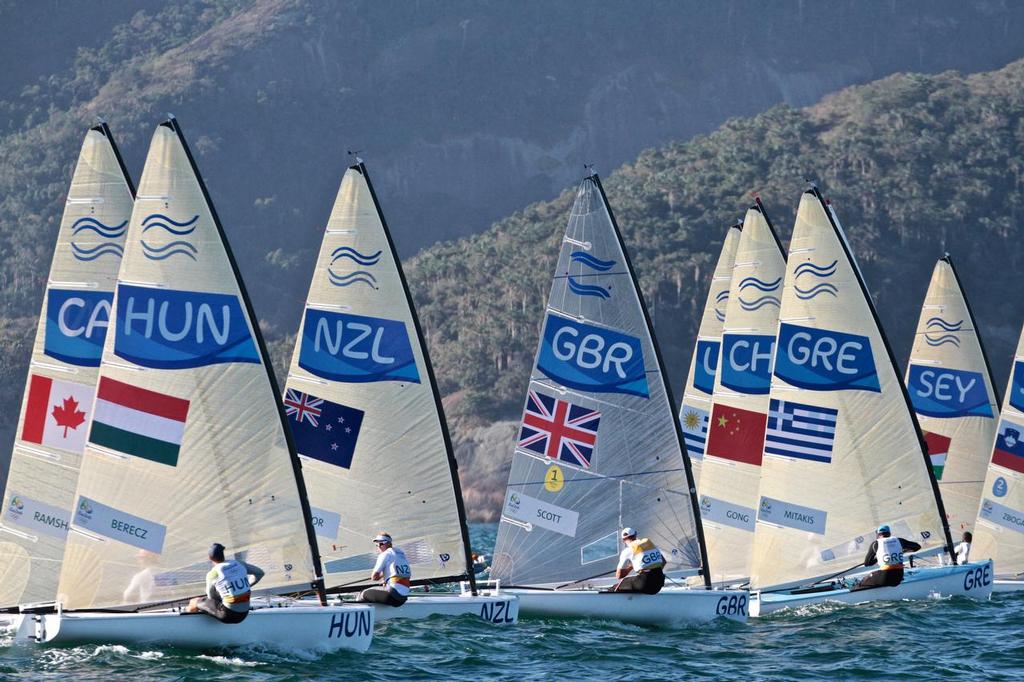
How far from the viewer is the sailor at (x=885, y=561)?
92.7 feet

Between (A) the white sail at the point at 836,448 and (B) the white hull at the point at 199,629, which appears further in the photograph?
(A) the white sail at the point at 836,448

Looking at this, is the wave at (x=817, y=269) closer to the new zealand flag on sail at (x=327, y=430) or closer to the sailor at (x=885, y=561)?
the sailor at (x=885, y=561)

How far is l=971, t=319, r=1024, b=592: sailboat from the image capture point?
112 feet

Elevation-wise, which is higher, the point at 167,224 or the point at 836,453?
the point at 167,224

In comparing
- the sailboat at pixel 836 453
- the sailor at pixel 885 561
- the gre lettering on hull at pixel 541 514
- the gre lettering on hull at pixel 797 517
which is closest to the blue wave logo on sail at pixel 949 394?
the sailboat at pixel 836 453

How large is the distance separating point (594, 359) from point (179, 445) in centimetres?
823

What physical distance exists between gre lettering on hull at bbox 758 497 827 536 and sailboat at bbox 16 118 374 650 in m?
9.79

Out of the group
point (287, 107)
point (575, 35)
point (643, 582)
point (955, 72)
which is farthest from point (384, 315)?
point (575, 35)

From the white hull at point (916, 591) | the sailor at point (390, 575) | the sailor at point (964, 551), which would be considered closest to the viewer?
the sailor at point (390, 575)

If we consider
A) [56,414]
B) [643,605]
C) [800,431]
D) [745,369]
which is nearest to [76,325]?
[56,414]

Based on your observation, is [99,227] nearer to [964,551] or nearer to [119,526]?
[119,526]

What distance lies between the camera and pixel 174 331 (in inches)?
901

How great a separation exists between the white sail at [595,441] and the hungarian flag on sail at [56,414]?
7326 millimetres

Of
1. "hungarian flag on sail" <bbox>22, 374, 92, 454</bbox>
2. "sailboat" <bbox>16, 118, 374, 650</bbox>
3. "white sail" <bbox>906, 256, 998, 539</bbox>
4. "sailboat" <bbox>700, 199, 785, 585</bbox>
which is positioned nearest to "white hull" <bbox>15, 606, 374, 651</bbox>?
"sailboat" <bbox>16, 118, 374, 650</bbox>
